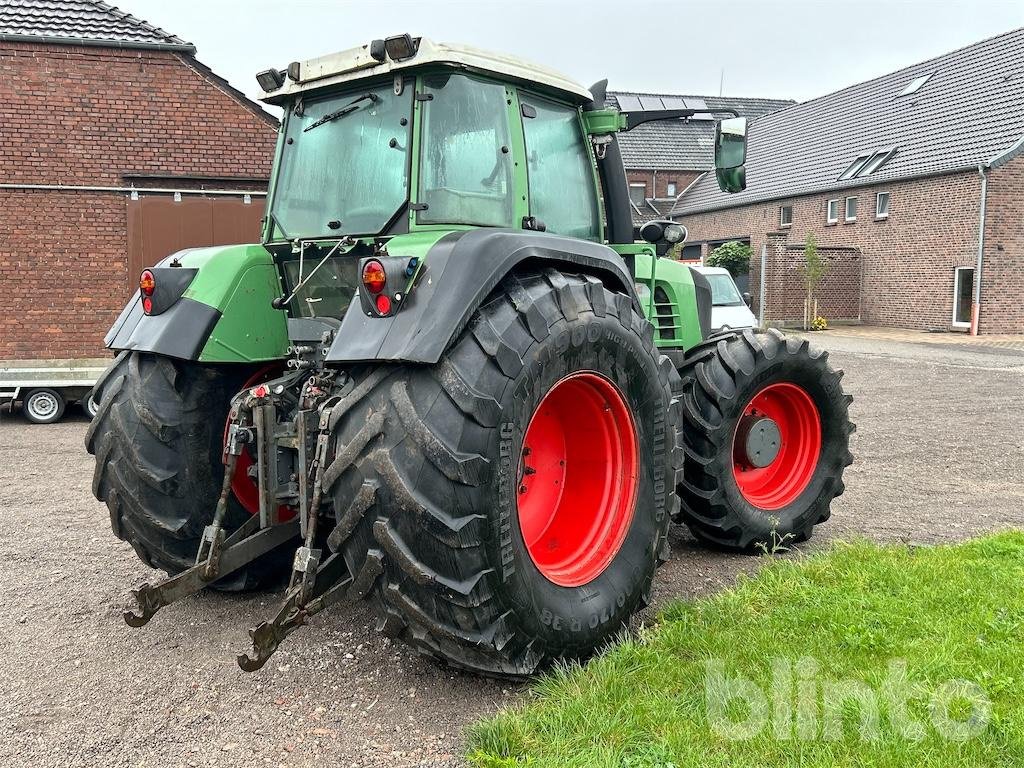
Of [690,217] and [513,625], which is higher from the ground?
[690,217]

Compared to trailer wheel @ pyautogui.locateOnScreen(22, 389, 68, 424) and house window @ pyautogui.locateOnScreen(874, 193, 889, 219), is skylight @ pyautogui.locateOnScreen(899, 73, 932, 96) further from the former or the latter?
trailer wheel @ pyautogui.locateOnScreen(22, 389, 68, 424)

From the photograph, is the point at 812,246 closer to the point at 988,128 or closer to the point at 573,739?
the point at 988,128

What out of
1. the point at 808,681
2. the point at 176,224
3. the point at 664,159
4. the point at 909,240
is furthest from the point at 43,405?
the point at 664,159

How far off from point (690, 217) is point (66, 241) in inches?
1193

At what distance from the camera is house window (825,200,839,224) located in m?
29.2

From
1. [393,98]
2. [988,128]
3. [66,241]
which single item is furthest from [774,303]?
[393,98]

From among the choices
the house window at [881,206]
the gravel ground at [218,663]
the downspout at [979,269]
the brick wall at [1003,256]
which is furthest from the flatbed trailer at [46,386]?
the house window at [881,206]

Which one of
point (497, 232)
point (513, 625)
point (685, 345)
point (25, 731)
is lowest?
point (25, 731)

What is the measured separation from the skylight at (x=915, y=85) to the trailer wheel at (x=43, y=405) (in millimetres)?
27015

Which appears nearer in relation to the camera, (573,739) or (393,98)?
(573,739)

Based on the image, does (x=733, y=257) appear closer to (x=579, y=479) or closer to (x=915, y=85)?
(x=915, y=85)

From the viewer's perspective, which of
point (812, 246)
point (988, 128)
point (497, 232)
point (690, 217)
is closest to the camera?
point (497, 232)

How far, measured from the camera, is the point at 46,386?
10.1m

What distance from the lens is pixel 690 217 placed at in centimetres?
3825
